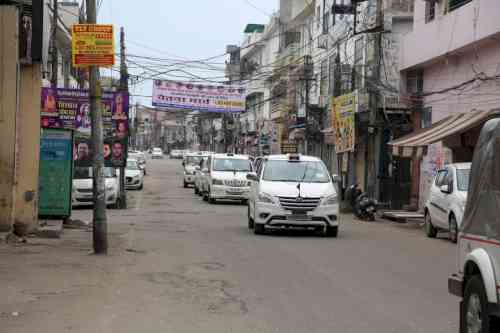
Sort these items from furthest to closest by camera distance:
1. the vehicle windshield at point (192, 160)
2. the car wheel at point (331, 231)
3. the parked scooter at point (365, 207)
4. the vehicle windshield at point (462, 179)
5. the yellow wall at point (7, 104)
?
the vehicle windshield at point (192, 160) → the parked scooter at point (365, 207) → the vehicle windshield at point (462, 179) → the car wheel at point (331, 231) → the yellow wall at point (7, 104)

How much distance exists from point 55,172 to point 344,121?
15.5 meters

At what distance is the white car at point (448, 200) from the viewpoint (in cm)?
1838

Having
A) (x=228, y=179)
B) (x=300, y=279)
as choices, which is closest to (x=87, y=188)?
(x=228, y=179)

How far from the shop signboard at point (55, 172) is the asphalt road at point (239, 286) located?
1.85m

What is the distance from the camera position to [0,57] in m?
15.1

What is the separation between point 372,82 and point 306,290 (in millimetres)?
22329

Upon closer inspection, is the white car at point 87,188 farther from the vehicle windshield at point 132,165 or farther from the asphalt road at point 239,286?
the vehicle windshield at point 132,165

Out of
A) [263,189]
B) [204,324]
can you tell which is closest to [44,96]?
[263,189]

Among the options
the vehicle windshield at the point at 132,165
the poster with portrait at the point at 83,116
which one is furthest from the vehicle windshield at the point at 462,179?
the vehicle windshield at the point at 132,165

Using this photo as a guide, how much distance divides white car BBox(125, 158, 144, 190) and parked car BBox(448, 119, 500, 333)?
117ft

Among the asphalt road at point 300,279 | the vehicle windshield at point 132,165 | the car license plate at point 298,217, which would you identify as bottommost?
the asphalt road at point 300,279

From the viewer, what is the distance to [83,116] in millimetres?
26750

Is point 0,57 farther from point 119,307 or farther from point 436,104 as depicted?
point 436,104

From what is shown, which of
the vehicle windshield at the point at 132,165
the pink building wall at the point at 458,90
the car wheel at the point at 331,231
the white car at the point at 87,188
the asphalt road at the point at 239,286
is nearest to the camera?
the asphalt road at the point at 239,286
